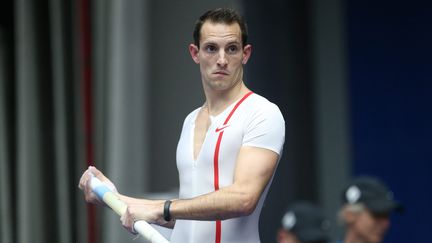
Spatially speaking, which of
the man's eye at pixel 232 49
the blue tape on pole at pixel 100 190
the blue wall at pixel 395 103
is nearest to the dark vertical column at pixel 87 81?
the blue wall at pixel 395 103

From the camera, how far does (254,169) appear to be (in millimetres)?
5027

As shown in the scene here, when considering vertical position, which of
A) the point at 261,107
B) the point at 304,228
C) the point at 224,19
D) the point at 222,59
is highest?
the point at 224,19

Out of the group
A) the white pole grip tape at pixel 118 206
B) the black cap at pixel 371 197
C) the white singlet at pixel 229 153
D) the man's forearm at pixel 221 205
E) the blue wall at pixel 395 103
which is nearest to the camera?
the white pole grip tape at pixel 118 206

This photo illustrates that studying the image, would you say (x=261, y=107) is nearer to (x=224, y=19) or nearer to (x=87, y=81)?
(x=224, y=19)

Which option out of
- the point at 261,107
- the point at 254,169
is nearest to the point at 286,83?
the point at 261,107

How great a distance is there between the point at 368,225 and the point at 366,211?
0.27 feet

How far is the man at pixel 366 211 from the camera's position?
5293 mm

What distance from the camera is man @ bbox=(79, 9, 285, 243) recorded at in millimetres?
5020

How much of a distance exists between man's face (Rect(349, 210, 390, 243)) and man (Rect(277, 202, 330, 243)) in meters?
0.15

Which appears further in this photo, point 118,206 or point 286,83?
point 286,83

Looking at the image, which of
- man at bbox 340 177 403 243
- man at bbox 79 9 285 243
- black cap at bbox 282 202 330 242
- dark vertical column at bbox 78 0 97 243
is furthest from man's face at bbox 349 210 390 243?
dark vertical column at bbox 78 0 97 243

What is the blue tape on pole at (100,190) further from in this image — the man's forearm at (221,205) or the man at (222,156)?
the man's forearm at (221,205)

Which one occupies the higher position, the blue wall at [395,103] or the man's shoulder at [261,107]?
the man's shoulder at [261,107]

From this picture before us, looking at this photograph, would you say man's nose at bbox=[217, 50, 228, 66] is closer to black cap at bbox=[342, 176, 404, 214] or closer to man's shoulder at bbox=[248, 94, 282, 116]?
man's shoulder at bbox=[248, 94, 282, 116]
